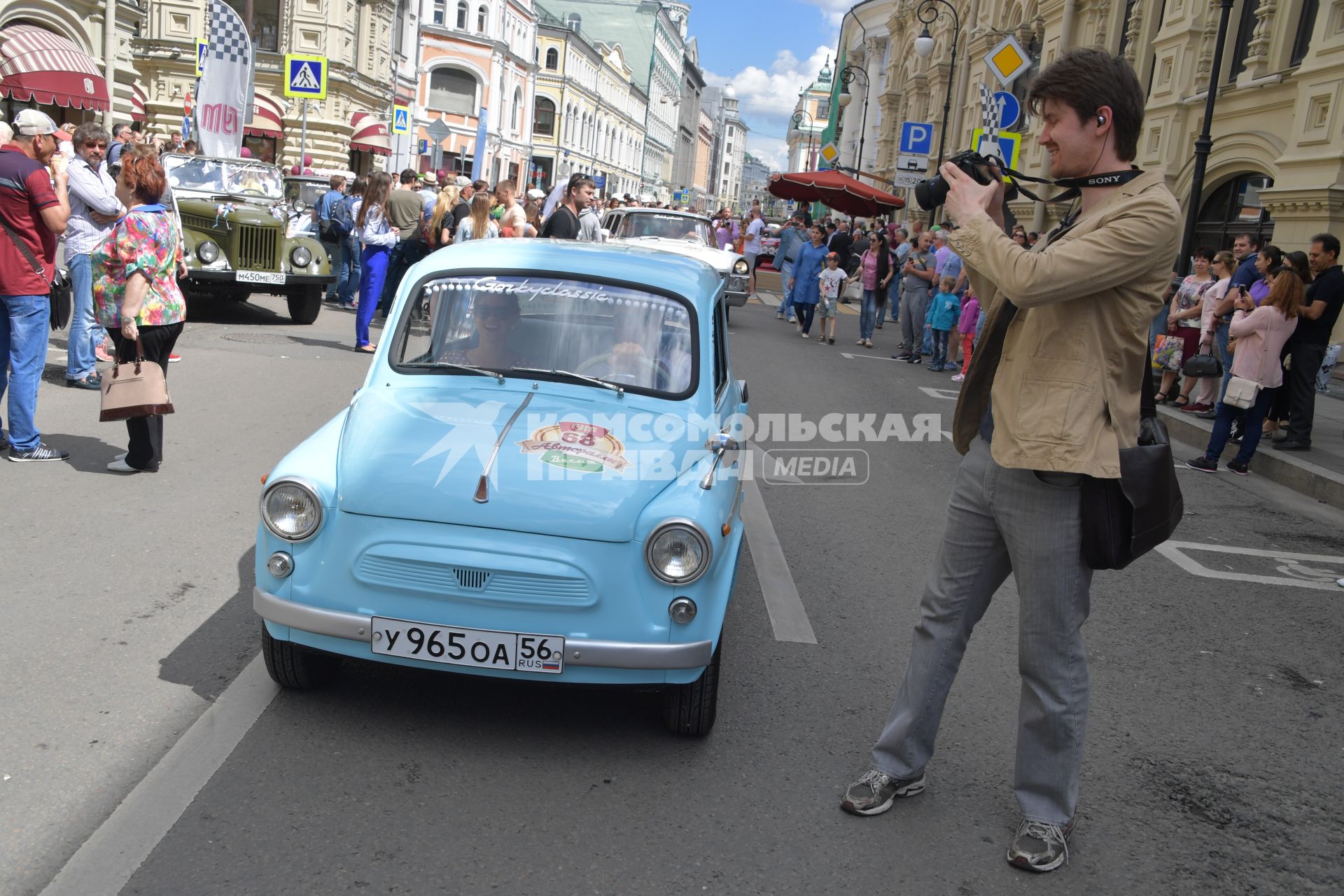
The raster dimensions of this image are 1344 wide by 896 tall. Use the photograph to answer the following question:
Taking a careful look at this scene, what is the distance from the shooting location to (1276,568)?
720 cm

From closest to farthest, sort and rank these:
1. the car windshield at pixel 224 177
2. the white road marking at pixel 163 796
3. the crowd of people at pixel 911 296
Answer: the white road marking at pixel 163 796
the car windshield at pixel 224 177
the crowd of people at pixel 911 296

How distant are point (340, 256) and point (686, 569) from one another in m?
15.0

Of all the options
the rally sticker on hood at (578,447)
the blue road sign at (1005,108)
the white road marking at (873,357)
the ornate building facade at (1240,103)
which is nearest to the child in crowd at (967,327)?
the white road marking at (873,357)

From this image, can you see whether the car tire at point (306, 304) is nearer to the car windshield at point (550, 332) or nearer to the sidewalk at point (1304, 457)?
the sidewalk at point (1304, 457)

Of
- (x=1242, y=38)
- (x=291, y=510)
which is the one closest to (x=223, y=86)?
(x=291, y=510)

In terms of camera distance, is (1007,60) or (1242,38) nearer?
(1007,60)

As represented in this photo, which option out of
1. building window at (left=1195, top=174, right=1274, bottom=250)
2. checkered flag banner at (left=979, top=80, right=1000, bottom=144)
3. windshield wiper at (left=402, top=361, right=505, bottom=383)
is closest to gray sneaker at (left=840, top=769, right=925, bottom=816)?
windshield wiper at (left=402, top=361, right=505, bottom=383)

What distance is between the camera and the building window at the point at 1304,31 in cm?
1800

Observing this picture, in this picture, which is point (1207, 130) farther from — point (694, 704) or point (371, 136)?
point (371, 136)

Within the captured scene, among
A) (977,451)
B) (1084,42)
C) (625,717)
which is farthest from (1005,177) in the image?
(1084,42)

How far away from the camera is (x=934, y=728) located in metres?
3.63

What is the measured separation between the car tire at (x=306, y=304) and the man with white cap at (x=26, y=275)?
7123 mm

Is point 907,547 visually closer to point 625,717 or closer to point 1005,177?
point 625,717

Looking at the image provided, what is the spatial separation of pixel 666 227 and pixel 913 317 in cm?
489
